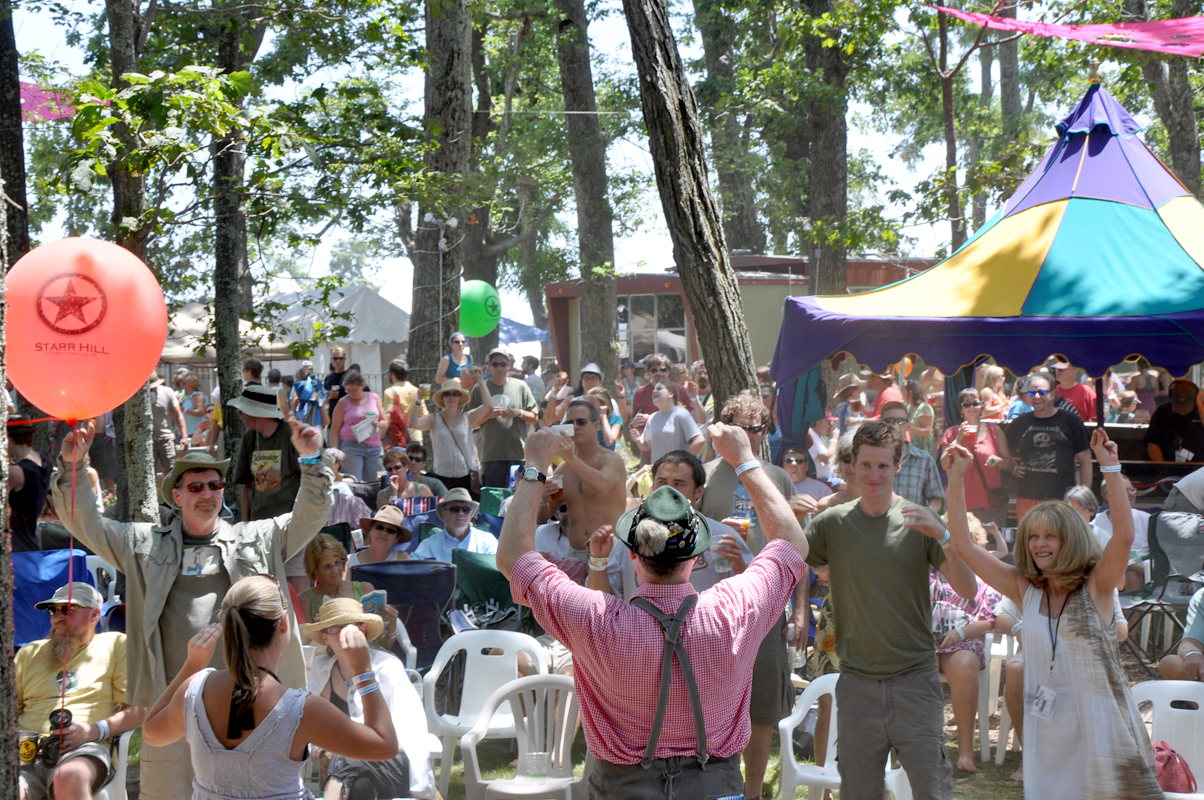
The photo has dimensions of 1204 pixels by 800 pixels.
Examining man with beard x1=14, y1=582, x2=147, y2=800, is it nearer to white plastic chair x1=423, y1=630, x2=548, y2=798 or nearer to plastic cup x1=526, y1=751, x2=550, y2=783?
white plastic chair x1=423, y1=630, x2=548, y2=798

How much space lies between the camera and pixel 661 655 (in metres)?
2.38

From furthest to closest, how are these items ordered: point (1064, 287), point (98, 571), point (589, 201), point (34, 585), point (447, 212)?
point (589, 201) < point (447, 212) < point (1064, 287) < point (98, 571) < point (34, 585)

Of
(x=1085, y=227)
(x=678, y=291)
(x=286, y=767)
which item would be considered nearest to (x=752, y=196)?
(x=678, y=291)

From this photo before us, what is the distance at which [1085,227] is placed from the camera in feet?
24.7

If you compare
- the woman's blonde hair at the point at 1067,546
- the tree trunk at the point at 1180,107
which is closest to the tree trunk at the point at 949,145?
the tree trunk at the point at 1180,107

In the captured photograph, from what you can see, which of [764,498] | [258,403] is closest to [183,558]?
[764,498]

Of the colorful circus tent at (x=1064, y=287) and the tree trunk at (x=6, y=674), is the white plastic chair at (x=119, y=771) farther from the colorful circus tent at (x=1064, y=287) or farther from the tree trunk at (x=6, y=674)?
the colorful circus tent at (x=1064, y=287)

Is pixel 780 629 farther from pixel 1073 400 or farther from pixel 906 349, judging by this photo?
pixel 1073 400

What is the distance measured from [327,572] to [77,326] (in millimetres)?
Result: 1725

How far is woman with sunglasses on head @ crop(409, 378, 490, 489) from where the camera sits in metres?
8.53

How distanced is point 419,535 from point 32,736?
122 inches

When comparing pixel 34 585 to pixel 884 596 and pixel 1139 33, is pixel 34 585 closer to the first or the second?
pixel 884 596

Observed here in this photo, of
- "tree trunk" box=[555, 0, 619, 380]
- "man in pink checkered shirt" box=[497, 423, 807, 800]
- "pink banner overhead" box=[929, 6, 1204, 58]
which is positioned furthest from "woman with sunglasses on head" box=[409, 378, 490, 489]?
"tree trunk" box=[555, 0, 619, 380]

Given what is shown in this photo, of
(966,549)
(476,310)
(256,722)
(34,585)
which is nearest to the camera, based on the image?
(256,722)
